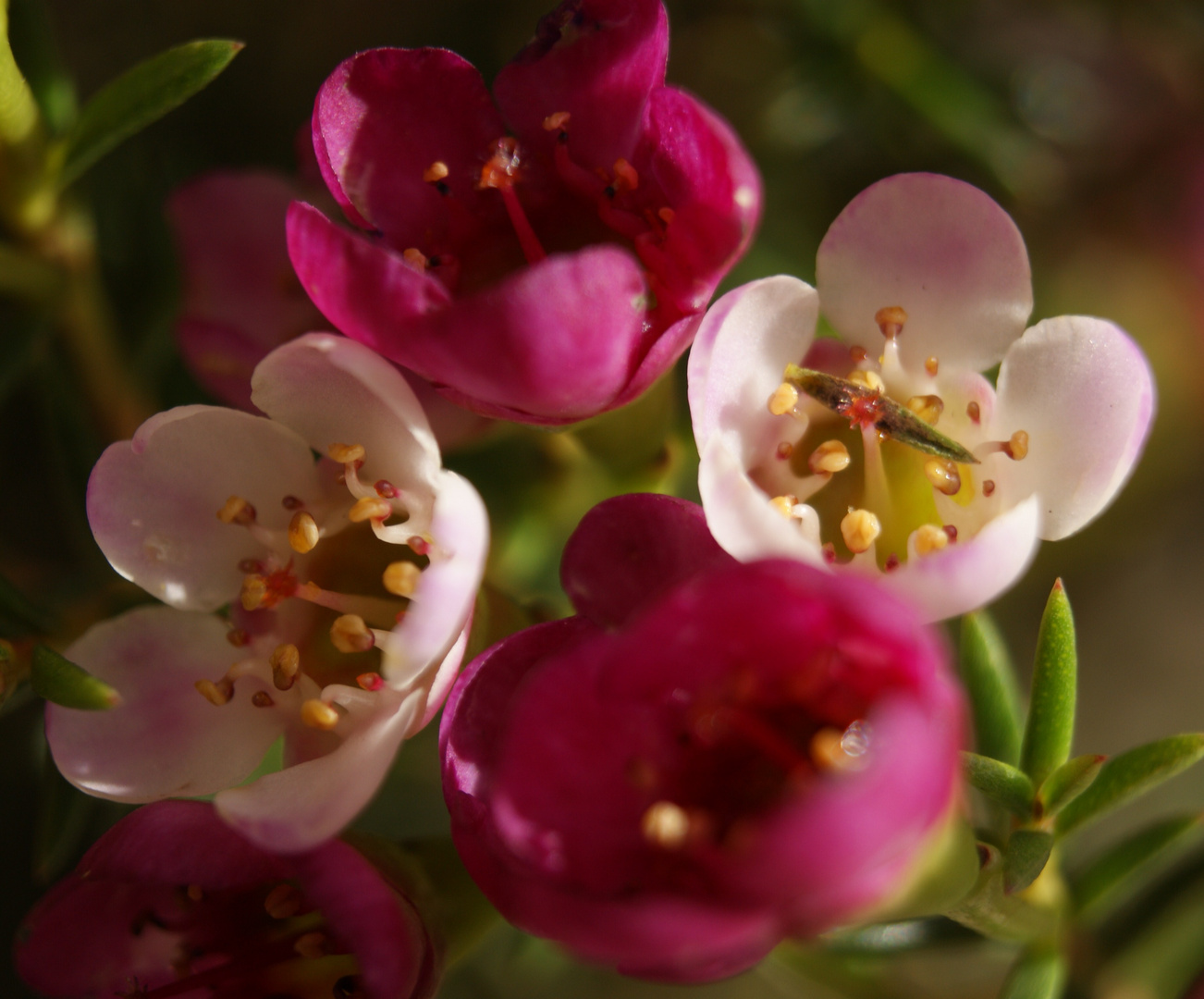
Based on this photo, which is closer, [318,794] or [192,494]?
[318,794]

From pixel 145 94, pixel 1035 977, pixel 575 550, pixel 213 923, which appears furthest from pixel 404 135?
pixel 1035 977

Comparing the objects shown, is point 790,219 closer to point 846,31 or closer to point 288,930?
point 846,31

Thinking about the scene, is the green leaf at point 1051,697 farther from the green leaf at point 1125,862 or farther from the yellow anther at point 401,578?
the yellow anther at point 401,578

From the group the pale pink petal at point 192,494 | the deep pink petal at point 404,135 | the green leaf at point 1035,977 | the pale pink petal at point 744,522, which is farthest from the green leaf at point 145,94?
the green leaf at point 1035,977

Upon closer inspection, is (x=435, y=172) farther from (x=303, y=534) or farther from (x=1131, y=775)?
(x=1131, y=775)

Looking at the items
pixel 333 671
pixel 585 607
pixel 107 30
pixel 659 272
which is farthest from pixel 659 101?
pixel 107 30

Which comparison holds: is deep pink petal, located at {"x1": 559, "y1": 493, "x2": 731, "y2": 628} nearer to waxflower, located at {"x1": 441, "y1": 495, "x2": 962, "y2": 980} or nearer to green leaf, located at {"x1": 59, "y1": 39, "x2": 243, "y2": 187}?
waxflower, located at {"x1": 441, "y1": 495, "x2": 962, "y2": 980}

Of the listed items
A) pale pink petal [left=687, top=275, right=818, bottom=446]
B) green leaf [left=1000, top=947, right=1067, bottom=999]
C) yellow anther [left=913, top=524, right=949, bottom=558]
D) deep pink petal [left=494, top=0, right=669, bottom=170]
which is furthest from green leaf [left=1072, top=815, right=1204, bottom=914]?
deep pink petal [left=494, top=0, right=669, bottom=170]
